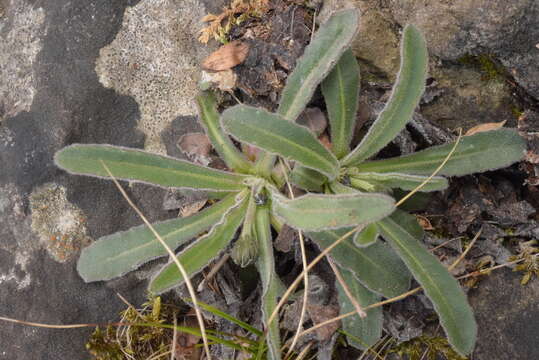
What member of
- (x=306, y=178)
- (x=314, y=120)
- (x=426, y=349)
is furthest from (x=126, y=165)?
(x=426, y=349)

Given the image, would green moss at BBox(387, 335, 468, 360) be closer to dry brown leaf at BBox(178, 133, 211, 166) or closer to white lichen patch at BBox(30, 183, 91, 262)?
dry brown leaf at BBox(178, 133, 211, 166)

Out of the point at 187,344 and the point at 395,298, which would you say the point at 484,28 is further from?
the point at 187,344

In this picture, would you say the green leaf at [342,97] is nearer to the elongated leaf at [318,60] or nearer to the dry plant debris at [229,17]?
the elongated leaf at [318,60]

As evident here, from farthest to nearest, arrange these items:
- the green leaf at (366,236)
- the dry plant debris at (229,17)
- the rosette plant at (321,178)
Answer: the dry plant debris at (229,17)
the rosette plant at (321,178)
the green leaf at (366,236)

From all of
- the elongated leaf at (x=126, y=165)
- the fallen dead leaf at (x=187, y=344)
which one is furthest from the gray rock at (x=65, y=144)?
the elongated leaf at (x=126, y=165)

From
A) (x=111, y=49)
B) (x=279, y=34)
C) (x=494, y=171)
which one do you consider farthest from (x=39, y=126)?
(x=494, y=171)

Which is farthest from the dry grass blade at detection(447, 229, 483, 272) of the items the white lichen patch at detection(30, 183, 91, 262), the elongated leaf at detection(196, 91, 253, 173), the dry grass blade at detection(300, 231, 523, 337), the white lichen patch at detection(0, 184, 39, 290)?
the white lichen patch at detection(0, 184, 39, 290)
